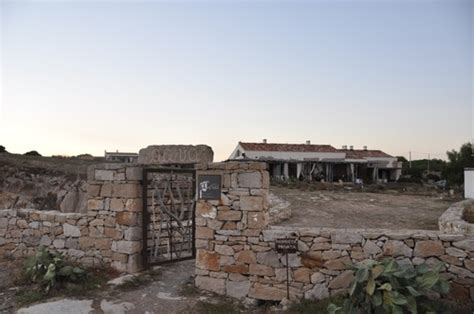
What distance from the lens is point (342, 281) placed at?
17.9 ft

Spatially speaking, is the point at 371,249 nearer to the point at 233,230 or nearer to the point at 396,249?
the point at 396,249

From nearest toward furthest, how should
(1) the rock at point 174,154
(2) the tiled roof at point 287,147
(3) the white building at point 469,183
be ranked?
1. (1) the rock at point 174,154
2. (3) the white building at point 469,183
3. (2) the tiled roof at point 287,147

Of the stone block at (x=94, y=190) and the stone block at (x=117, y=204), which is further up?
the stone block at (x=94, y=190)

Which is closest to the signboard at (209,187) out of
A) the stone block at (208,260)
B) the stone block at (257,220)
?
the stone block at (257,220)

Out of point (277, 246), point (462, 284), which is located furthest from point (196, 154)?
point (462, 284)

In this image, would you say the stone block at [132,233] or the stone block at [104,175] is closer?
the stone block at [132,233]

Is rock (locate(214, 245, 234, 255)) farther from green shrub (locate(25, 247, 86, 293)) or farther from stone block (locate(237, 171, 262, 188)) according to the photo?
green shrub (locate(25, 247, 86, 293))

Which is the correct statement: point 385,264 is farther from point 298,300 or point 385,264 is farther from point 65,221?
point 65,221

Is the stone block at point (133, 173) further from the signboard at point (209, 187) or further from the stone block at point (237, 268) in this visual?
the stone block at point (237, 268)

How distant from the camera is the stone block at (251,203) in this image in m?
5.89

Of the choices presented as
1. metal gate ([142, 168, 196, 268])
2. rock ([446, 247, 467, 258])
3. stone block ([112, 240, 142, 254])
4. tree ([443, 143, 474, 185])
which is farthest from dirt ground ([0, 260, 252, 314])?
tree ([443, 143, 474, 185])

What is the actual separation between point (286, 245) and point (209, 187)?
63.5 inches

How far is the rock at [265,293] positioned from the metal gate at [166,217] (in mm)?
2248

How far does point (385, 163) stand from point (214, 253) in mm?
35605
